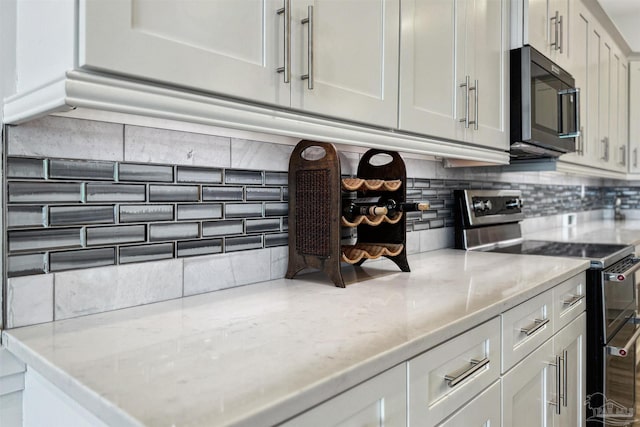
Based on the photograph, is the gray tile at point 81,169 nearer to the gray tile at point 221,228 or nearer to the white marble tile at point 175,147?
the white marble tile at point 175,147

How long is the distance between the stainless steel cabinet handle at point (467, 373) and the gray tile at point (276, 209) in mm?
671

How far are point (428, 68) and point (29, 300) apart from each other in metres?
1.23

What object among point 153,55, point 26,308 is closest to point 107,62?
point 153,55

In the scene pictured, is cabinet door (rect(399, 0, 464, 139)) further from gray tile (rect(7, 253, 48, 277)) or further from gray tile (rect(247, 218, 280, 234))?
gray tile (rect(7, 253, 48, 277))

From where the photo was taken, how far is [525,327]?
1260 millimetres

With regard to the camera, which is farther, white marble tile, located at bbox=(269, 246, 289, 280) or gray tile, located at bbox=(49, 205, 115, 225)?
white marble tile, located at bbox=(269, 246, 289, 280)

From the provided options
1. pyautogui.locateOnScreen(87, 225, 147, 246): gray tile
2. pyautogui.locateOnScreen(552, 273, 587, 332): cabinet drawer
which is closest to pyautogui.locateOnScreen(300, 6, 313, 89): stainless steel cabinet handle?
pyautogui.locateOnScreen(87, 225, 147, 246): gray tile

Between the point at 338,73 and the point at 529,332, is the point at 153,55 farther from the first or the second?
the point at 529,332

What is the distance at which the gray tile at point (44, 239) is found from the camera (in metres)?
0.85

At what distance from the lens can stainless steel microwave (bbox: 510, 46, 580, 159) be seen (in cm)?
190

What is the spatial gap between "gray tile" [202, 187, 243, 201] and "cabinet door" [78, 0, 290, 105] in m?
0.34

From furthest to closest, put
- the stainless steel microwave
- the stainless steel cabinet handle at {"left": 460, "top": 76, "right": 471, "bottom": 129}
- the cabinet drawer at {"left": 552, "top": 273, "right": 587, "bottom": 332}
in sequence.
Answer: the stainless steel microwave < the stainless steel cabinet handle at {"left": 460, "top": 76, "right": 471, "bottom": 129} < the cabinet drawer at {"left": 552, "top": 273, "right": 587, "bottom": 332}

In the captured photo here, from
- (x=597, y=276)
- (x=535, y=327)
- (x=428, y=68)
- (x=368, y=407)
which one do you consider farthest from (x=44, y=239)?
(x=597, y=276)

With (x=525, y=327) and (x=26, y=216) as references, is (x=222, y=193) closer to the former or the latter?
(x=26, y=216)
